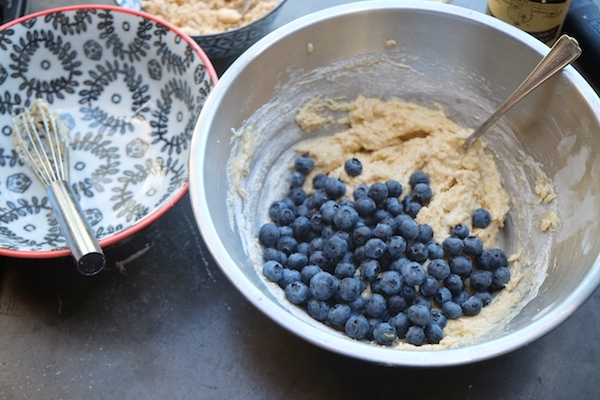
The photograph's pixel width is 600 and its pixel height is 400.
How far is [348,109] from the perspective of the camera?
1257mm

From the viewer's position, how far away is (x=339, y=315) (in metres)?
0.95

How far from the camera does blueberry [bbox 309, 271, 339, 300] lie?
0.95 metres

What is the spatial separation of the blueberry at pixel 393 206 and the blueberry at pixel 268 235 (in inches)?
9.0

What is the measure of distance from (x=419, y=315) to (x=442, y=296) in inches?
3.4

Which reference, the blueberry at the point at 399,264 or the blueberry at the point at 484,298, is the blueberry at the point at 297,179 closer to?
the blueberry at the point at 399,264

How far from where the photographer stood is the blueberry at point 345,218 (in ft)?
3.43

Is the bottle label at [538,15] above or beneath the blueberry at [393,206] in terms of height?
above

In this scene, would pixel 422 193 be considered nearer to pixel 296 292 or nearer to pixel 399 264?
pixel 399 264

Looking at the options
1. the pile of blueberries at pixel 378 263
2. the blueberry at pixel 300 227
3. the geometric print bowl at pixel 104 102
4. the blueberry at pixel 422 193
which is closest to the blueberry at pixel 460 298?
the pile of blueberries at pixel 378 263

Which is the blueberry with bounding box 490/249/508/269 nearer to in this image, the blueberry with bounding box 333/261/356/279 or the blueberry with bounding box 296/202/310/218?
the blueberry with bounding box 333/261/356/279

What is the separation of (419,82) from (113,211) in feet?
→ 2.39

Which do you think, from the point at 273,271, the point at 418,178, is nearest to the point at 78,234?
the point at 273,271

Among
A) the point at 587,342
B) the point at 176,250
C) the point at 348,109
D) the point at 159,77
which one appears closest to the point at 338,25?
the point at 348,109

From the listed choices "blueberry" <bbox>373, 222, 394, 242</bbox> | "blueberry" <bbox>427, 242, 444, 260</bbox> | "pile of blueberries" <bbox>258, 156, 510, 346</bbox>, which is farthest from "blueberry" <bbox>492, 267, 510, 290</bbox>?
"blueberry" <bbox>373, 222, 394, 242</bbox>
